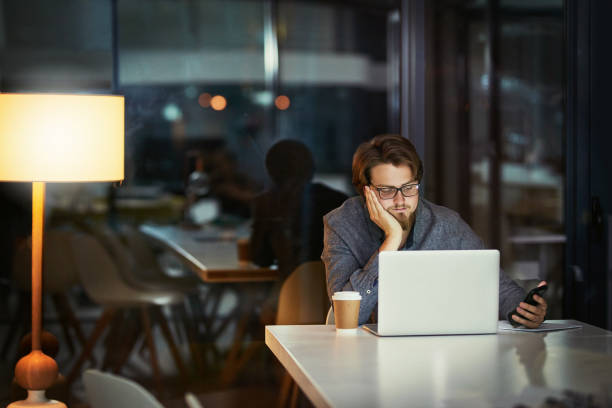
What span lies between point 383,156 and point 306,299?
74 centimetres

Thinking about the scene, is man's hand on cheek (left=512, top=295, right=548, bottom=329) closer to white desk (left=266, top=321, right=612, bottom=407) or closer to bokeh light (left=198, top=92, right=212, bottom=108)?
white desk (left=266, top=321, right=612, bottom=407)

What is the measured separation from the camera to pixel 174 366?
14.9 ft

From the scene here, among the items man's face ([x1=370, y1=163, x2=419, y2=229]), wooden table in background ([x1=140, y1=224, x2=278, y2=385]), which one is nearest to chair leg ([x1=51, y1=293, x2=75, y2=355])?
wooden table in background ([x1=140, y1=224, x2=278, y2=385])

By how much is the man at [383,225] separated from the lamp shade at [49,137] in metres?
0.89

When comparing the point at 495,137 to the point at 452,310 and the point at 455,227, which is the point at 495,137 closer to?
the point at 455,227

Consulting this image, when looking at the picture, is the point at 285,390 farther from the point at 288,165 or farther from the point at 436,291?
the point at 436,291

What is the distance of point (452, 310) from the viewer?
235cm

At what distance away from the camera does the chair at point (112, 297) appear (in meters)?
4.39

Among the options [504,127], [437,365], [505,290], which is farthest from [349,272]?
[504,127]

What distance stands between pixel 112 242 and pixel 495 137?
2.44 meters

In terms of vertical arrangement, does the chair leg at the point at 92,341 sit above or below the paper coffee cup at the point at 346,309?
below

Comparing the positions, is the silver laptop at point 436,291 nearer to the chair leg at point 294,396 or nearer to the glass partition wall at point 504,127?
the glass partition wall at point 504,127

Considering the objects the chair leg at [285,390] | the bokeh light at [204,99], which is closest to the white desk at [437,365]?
the chair leg at [285,390]

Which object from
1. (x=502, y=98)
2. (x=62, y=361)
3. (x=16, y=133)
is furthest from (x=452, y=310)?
(x=502, y=98)
